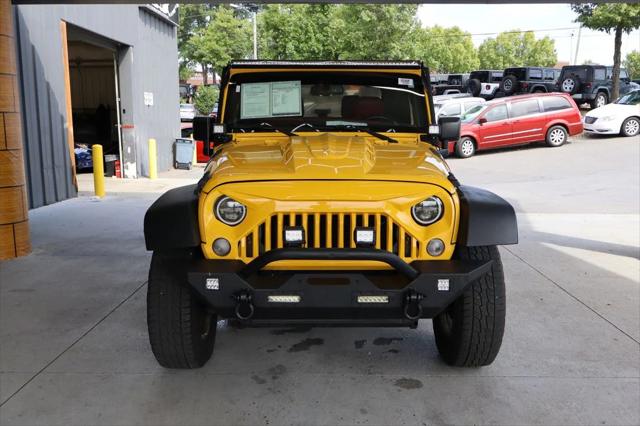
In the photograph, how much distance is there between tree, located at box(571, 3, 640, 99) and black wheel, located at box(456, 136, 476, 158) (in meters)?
7.82

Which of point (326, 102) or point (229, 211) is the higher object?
point (326, 102)

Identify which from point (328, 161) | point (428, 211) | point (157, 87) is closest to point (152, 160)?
point (157, 87)

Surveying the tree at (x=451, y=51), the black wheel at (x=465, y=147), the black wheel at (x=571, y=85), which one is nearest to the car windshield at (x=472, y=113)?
the black wheel at (x=465, y=147)

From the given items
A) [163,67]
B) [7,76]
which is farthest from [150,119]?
[7,76]

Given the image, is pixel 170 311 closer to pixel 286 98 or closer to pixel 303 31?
pixel 286 98

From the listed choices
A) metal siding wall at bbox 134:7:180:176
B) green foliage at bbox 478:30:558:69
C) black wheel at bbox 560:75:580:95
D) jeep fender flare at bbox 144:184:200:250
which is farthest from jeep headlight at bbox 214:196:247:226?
green foliage at bbox 478:30:558:69

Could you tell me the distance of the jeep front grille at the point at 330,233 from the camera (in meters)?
3.01

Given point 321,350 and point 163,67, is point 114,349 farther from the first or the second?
point 163,67

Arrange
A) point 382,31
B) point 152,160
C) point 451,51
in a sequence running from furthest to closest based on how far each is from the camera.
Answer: point 451,51, point 382,31, point 152,160

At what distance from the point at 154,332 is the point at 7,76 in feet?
13.2

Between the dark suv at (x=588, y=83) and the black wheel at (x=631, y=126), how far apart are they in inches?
227

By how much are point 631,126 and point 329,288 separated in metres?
18.8

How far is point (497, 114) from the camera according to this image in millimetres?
17578

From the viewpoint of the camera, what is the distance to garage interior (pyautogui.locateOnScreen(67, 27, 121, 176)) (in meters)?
16.5
